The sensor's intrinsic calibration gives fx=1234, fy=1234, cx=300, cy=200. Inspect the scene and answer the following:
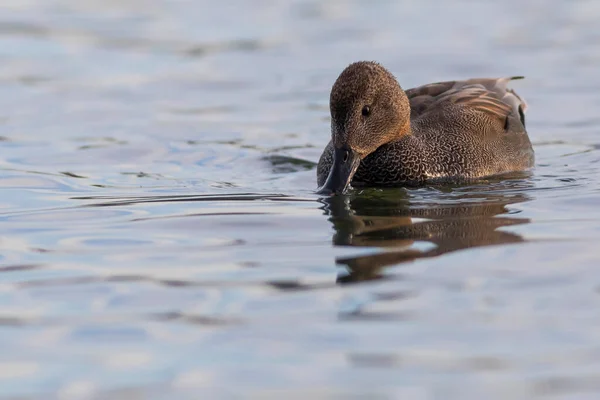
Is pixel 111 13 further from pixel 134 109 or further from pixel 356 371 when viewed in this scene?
pixel 356 371

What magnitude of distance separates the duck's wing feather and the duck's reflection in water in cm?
138

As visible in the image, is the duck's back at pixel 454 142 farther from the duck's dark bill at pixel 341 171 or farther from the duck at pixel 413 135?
the duck's dark bill at pixel 341 171

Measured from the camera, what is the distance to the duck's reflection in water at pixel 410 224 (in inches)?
246

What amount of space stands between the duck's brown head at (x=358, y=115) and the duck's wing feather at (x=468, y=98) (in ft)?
3.06

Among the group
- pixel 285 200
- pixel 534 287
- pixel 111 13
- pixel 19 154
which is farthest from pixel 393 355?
pixel 111 13

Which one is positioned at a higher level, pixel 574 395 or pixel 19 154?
pixel 19 154

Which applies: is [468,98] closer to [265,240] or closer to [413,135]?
[413,135]

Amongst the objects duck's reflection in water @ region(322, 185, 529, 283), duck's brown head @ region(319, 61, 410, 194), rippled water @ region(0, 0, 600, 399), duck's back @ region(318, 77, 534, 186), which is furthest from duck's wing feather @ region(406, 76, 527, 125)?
duck's reflection in water @ region(322, 185, 529, 283)

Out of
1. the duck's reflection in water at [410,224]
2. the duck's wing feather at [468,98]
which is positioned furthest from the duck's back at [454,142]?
the duck's reflection in water at [410,224]

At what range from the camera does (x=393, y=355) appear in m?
4.68

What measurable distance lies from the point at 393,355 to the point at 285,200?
3390mm

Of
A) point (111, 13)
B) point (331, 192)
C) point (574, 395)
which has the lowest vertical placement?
point (574, 395)

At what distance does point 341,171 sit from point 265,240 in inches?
59.7

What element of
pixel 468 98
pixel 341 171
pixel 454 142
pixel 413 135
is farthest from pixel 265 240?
pixel 468 98
